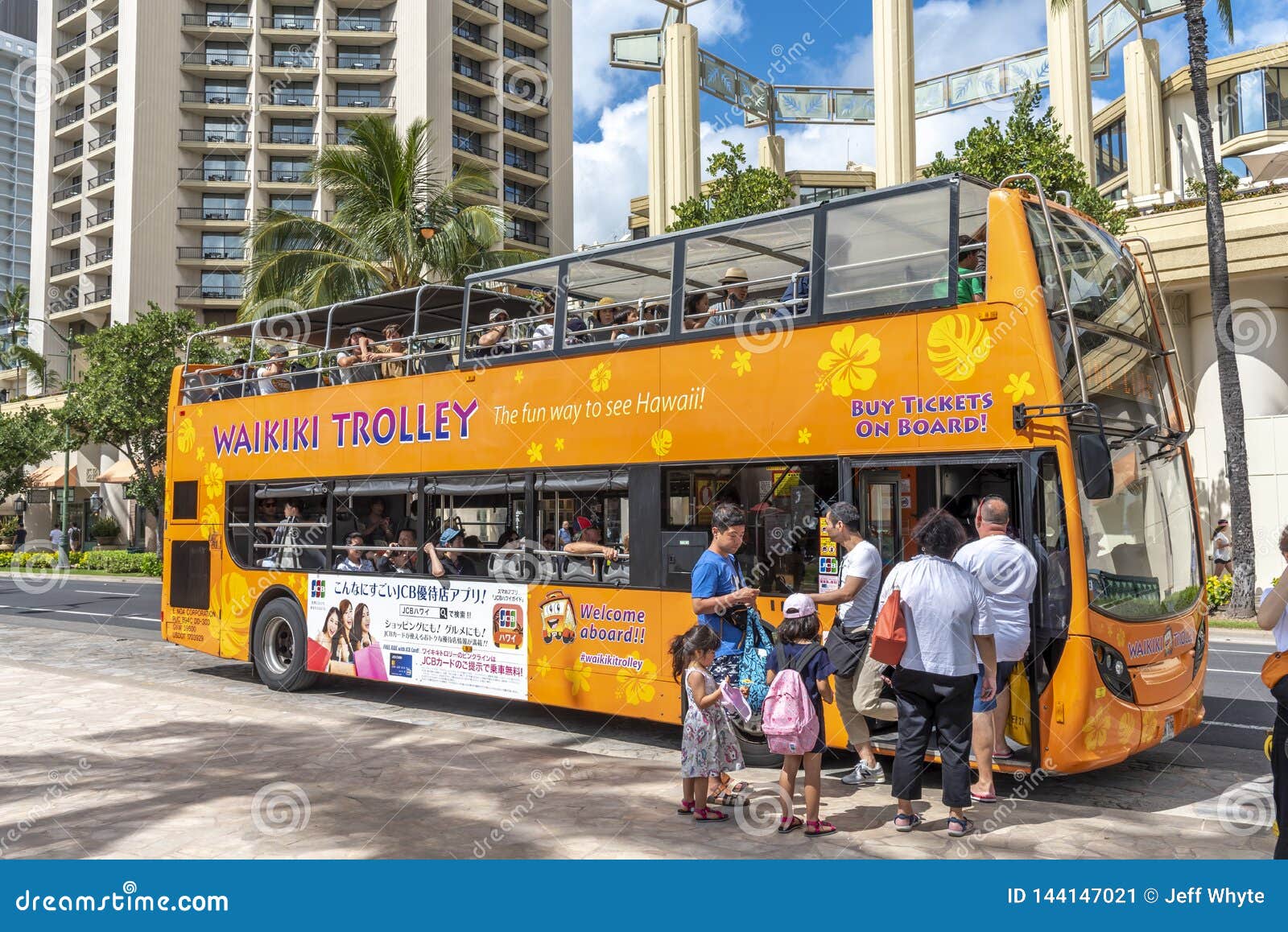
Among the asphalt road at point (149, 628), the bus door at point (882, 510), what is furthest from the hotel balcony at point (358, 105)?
the bus door at point (882, 510)

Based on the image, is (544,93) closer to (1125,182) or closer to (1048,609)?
(1125,182)

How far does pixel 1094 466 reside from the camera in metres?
6.00

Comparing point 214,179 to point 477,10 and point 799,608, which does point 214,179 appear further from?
point 799,608

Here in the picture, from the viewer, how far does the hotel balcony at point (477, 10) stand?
2263 inches

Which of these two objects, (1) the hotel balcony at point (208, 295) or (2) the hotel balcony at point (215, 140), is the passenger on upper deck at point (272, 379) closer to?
(1) the hotel balcony at point (208, 295)

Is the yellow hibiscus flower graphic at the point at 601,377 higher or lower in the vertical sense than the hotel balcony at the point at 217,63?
lower

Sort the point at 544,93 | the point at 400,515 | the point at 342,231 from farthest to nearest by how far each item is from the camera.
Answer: the point at 544,93
the point at 342,231
the point at 400,515

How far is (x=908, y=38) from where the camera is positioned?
81.8 ft

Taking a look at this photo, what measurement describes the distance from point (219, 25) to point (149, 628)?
49.1 m

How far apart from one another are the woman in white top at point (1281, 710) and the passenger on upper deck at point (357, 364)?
8.53 metres

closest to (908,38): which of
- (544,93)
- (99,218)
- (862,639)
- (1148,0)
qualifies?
(1148,0)

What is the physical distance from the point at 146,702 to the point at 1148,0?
2940 cm

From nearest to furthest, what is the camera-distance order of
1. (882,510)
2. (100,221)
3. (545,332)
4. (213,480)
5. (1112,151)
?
(882,510) < (545,332) < (213,480) < (1112,151) < (100,221)

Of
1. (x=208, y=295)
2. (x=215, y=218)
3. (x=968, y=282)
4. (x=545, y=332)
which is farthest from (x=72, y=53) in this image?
(x=968, y=282)
